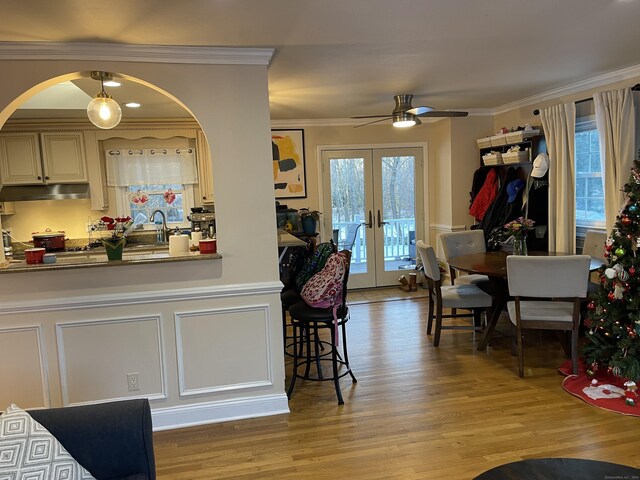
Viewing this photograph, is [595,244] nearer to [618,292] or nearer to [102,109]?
[618,292]

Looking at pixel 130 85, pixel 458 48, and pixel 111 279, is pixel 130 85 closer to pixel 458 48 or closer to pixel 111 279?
pixel 111 279

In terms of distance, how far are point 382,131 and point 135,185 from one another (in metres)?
3.34

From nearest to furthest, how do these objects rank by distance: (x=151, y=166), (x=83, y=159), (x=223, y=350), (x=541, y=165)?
(x=223, y=350), (x=541, y=165), (x=83, y=159), (x=151, y=166)

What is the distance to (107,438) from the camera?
173cm

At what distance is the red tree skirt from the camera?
9.80ft

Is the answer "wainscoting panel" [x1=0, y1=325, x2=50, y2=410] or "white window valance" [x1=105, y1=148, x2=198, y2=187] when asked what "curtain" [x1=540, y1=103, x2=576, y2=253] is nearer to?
"white window valance" [x1=105, y1=148, x2=198, y2=187]

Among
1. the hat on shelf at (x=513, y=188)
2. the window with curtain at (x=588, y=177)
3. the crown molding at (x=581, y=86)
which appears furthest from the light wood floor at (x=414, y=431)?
the crown molding at (x=581, y=86)

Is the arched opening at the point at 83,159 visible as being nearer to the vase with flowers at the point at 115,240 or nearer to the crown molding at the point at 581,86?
the vase with flowers at the point at 115,240

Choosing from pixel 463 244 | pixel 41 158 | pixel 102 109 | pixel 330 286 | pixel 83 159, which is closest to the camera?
pixel 102 109

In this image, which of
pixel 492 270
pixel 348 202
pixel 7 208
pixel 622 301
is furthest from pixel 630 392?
pixel 7 208

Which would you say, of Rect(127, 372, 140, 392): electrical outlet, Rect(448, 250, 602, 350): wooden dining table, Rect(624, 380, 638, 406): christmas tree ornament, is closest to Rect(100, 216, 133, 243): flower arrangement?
Rect(127, 372, 140, 392): electrical outlet

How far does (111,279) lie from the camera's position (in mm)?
2852

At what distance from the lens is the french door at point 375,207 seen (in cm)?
637

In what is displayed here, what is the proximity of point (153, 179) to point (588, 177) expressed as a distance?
4.81 meters
